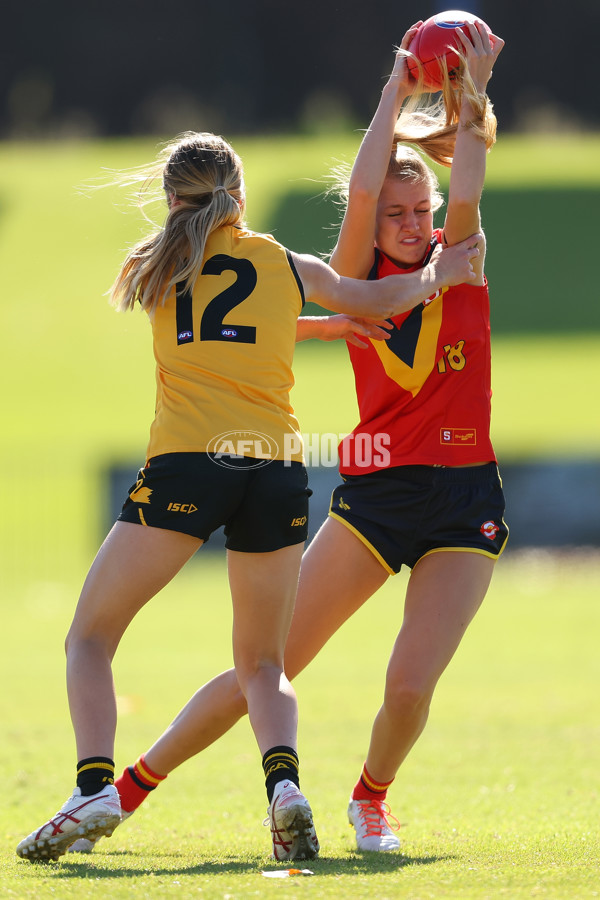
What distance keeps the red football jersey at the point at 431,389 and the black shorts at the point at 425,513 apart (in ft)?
0.18

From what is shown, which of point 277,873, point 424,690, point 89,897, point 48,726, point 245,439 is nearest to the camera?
point 89,897

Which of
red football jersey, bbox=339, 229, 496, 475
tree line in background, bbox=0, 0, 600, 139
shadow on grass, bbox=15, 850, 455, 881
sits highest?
tree line in background, bbox=0, 0, 600, 139

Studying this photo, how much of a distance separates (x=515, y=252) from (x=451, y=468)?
33971 millimetres

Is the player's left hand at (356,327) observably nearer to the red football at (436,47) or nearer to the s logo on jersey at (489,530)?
the s logo on jersey at (489,530)

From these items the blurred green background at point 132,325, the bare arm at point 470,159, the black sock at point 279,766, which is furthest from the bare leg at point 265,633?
the blurred green background at point 132,325

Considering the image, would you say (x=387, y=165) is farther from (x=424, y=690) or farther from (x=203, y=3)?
(x=203, y=3)

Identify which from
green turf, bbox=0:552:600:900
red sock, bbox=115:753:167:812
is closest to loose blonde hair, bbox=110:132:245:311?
red sock, bbox=115:753:167:812

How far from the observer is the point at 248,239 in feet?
14.0

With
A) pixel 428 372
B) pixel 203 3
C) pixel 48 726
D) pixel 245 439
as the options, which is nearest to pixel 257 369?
pixel 245 439

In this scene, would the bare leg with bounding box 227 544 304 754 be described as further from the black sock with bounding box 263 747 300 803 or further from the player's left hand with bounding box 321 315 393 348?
the player's left hand with bounding box 321 315 393 348

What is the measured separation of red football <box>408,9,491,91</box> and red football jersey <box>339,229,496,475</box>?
0.73 metres

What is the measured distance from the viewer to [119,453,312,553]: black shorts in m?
4.05

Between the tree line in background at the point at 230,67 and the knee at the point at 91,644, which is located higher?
the tree line in background at the point at 230,67

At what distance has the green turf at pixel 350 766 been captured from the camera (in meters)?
3.80
